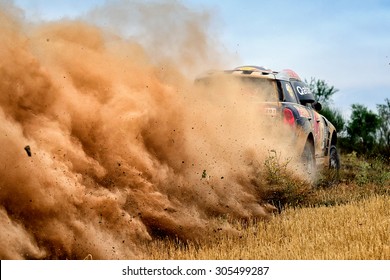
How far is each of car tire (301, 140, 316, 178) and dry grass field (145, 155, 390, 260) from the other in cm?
37

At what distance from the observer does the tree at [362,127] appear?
112 ft

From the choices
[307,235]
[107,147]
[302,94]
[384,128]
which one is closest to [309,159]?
[302,94]

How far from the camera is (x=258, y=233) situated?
8742mm

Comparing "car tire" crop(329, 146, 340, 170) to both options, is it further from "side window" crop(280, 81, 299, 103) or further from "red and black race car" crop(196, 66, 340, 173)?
"side window" crop(280, 81, 299, 103)

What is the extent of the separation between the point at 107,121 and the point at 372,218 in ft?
12.9

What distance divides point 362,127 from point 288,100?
84.7 feet

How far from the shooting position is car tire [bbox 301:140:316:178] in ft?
39.2

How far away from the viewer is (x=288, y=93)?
11.4 m

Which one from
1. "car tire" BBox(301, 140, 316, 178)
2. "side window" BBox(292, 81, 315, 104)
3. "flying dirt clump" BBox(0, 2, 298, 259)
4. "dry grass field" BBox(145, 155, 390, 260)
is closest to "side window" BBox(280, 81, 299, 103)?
"side window" BBox(292, 81, 315, 104)

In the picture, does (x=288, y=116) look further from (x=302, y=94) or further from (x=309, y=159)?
(x=309, y=159)

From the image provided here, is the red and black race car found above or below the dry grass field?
above

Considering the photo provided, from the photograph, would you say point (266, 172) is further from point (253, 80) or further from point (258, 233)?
point (258, 233)
